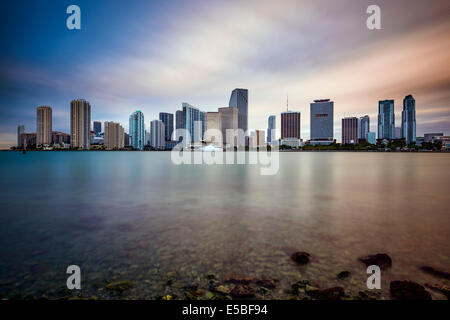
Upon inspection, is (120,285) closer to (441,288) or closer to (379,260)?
(379,260)

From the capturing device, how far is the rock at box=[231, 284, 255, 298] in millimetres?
6336

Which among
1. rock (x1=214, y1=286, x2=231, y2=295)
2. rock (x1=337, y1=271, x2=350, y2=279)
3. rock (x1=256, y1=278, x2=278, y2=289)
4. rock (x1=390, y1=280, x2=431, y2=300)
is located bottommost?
rock (x1=214, y1=286, x2=231, y2=295)

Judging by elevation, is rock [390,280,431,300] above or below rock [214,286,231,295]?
above

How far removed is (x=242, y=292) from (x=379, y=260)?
5.76 meters

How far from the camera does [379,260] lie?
8250 mm

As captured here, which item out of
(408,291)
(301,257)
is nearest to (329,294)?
(301,257)

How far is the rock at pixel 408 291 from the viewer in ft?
20.0

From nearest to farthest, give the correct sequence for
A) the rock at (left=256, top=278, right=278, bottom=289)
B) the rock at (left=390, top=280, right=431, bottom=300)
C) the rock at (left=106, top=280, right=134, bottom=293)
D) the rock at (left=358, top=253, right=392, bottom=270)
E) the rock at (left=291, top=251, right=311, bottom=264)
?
the rock at (left=390, top=280, right=431, bottom=300), the rock at (left=106, top=280, right=134, bottom=293), the rock at (left=256, top=278, right=278, bottom=289), the rock at (left=358, top=253, right=392, bottom=270), the rock at (left=291, top=251, right=311, bottom=264)

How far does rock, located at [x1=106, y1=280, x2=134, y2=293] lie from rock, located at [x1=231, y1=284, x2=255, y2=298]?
330 cm

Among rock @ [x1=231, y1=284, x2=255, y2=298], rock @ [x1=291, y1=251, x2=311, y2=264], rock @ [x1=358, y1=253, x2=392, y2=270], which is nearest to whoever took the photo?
rock @ [x1=231, y1=284, x2=255, y2=298]

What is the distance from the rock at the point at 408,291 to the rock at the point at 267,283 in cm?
340

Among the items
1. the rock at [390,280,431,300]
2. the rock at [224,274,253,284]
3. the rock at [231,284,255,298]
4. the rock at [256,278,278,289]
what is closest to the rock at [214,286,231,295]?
the rock at [231,284,255,298]

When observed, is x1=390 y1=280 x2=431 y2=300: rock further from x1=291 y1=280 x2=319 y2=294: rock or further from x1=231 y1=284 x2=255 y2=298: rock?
x1=231 y1=284 x2=255 y2=298: rock
